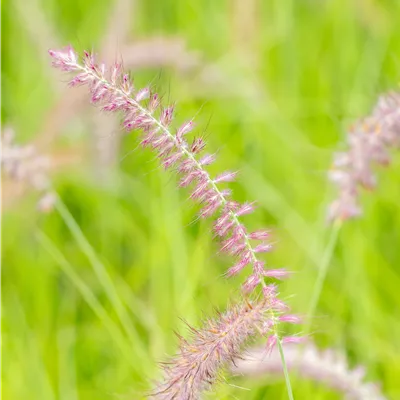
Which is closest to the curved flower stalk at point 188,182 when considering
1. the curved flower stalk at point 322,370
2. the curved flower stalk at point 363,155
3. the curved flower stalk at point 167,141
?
the curved flower stalk at point 167,141

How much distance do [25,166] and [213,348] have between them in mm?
570

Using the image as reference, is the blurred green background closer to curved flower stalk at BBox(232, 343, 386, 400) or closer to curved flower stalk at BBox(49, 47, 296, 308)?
curved flower stalk at BBox(232, 343, 386, 400)

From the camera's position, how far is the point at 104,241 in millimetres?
1721

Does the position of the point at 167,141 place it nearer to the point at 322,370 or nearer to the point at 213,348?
the point at 213,348

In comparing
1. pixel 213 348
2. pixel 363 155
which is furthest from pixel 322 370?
pixel 213 348

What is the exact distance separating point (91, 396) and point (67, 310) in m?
0.23

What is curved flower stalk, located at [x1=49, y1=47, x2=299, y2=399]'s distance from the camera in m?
0.59

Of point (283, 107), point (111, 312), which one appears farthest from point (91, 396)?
point (283, 107)

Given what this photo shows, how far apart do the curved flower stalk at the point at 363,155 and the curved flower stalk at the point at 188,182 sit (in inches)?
16.1

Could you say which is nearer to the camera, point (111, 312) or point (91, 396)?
point (91, 396)

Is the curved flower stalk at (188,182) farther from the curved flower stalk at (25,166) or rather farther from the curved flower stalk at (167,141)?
the curved flower stalk at (25,166)

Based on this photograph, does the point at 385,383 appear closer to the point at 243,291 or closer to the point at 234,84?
the point at 234,84

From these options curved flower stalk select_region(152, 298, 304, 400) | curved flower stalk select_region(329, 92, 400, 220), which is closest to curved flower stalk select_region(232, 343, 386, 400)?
curved flower stalk select_region(329, 92, 400, 220)

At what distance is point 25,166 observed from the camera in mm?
1115
